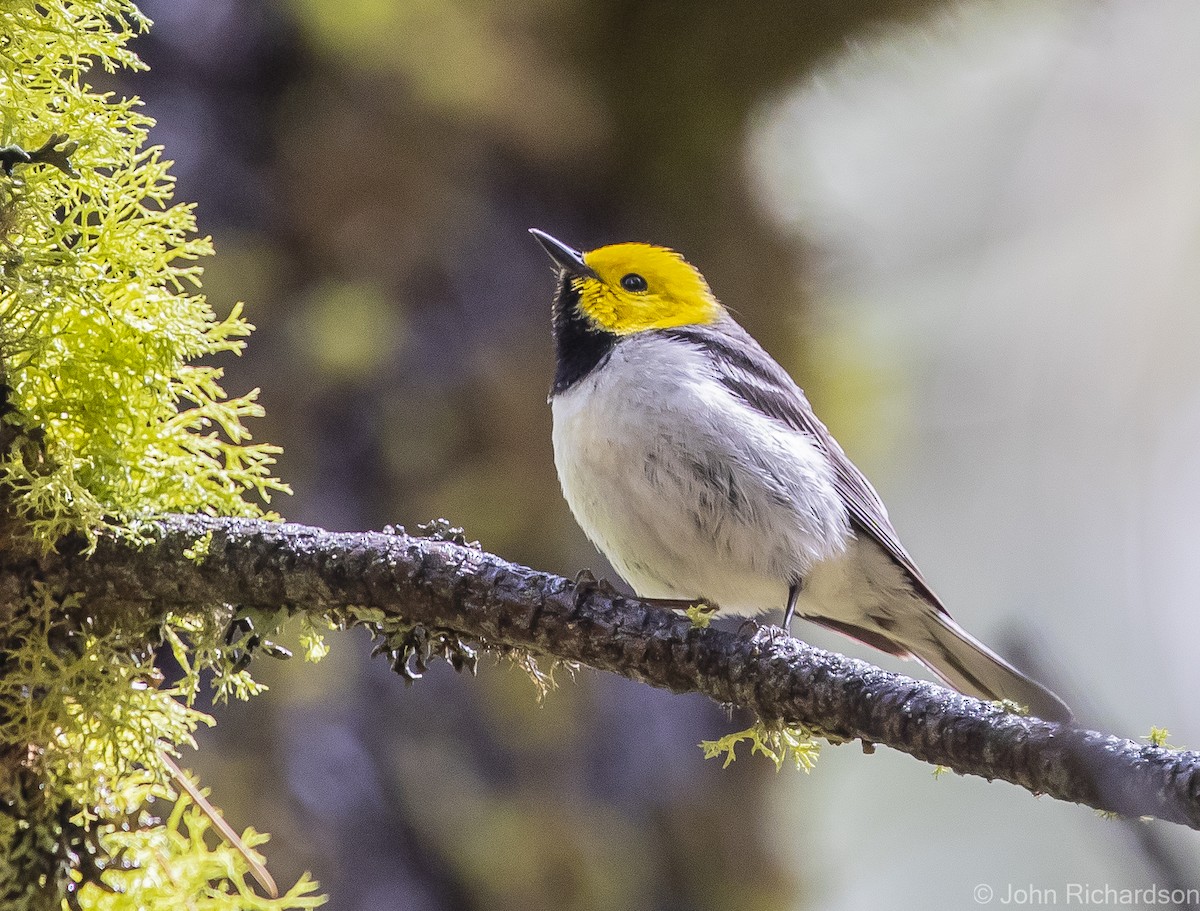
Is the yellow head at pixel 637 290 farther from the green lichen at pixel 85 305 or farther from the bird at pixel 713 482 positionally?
the green lichen at pixel 85 305

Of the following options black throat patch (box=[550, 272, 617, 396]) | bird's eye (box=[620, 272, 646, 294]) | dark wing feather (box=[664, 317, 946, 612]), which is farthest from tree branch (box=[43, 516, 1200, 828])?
bird's eye (box=[620, 272, 646, 294])

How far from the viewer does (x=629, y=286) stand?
10.7 feet

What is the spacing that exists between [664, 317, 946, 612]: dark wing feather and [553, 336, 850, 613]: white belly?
164mm

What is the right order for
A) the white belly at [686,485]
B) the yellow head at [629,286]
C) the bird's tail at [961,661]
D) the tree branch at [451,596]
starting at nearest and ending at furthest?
1. the tree branch at [451,596]
2. the white belly at [686,485]
3. the bird's tail at [961,661]
4. the yellow head at [629,286]

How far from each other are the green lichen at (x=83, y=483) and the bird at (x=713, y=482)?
1.04 m

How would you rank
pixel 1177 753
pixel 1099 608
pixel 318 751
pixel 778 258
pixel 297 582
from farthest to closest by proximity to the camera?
1. pixel 1099 608
2. pixel 778 258
3. pixel 318 751
4. pixel 297 582
5. pixel 1177 753

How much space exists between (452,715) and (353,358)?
1224 mm

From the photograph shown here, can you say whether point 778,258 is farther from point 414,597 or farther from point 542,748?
point 414,597

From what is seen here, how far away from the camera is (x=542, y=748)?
3504mm

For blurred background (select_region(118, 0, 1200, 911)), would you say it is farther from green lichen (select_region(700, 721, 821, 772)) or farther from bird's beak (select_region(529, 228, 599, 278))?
green lichen (select_region(700, 721, 821, 772))

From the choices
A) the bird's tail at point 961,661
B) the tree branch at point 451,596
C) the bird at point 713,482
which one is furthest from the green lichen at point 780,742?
the bird's tail at point 961,661

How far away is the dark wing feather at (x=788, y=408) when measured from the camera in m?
2.94

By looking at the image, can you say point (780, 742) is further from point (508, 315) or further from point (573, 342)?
point (508, 315)

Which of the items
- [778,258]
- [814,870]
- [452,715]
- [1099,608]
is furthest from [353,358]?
[1099,608]
